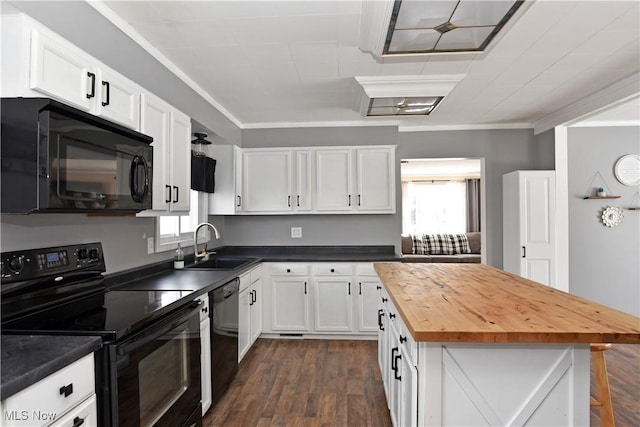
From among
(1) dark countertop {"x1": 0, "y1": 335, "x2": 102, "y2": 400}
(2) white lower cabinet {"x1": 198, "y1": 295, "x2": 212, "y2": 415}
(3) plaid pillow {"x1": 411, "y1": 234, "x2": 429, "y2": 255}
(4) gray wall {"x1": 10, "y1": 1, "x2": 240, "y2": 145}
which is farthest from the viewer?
(3) plaid pillow {"x1": 411, "y1": 234, "x2": 429, "y2": 255}

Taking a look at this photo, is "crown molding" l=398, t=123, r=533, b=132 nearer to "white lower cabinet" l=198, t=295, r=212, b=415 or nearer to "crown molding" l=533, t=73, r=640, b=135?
"crown molding" l=533, t=73, r=640, b=135

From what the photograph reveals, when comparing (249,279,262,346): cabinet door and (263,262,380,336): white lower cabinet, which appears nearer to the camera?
(249,279,262,346): cabinet door

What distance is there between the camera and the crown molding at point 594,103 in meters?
2.91

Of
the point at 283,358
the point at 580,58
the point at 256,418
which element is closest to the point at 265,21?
the point at 580,58

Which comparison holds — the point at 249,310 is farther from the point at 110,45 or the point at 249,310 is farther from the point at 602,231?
the point at 602,231

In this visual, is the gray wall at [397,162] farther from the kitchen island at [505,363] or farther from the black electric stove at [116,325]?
the kitchen island at [505,363]

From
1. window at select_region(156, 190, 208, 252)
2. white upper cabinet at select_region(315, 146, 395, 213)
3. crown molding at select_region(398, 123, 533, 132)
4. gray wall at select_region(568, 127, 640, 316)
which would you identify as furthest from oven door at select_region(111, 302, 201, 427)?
gray wall at select_region(568, 127, 640, 316)

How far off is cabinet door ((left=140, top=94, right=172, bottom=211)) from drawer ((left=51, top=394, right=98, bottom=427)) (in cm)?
114

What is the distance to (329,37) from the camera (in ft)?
7.25

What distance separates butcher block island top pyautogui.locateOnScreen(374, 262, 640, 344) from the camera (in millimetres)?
1213

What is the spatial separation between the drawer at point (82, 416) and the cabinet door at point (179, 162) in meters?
1.28

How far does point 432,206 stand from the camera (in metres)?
8.23

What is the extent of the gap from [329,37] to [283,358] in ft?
8.95

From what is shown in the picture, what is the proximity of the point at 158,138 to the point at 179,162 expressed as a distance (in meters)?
0.29
